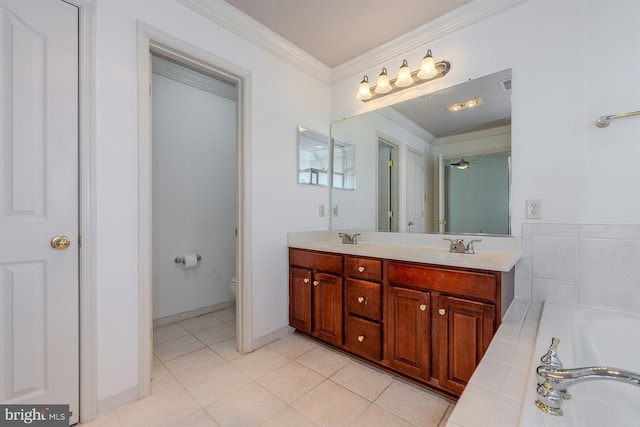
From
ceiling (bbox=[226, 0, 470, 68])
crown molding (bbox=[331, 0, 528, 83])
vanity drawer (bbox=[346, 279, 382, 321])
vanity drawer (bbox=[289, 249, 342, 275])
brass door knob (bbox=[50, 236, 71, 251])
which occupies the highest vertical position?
ceiling (bbox=[226, 0, 470, 68])

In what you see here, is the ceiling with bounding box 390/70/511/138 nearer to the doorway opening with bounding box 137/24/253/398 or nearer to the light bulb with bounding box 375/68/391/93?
the light bulb with bounding box 375/68/391/93

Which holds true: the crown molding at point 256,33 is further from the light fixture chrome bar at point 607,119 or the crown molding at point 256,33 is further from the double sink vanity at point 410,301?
the light fixture chrome bar at point 607,119

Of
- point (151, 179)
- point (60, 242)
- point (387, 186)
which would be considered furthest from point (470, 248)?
point (60, 242)

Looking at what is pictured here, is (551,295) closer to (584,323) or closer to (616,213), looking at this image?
(584,323)

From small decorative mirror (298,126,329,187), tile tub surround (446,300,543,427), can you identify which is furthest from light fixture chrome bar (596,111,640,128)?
small decorative mirror (298,126,329,187)

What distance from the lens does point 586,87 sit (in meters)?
1.47

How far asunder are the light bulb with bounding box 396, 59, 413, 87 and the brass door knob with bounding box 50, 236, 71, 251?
7.69 ft

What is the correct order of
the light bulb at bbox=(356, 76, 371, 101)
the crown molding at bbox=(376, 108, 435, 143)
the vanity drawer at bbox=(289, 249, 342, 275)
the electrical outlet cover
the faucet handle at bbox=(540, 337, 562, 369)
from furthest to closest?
1. the light bulb at bbox=(356, 76, 371, 101)
2. the crown molding at bbox=(376, 108, 435, 143)
3. the vanity drawer at bbox=(289, 249, 342, 275)
4. the electrical outlet cover
5. the faucet handle at bbox=(540, 337, 562, 369)

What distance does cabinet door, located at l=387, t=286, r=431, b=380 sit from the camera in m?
1.53

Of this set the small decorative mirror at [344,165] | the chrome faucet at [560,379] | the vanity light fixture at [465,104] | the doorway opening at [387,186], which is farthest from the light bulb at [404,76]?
the chrome faucet at [560,379]

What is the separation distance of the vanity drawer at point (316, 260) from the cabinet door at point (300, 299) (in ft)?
0.20

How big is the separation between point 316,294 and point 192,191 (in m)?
1.72

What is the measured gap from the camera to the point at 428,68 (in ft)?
6.41

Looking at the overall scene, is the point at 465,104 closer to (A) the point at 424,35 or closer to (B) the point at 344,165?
(A) the point at 424,35
